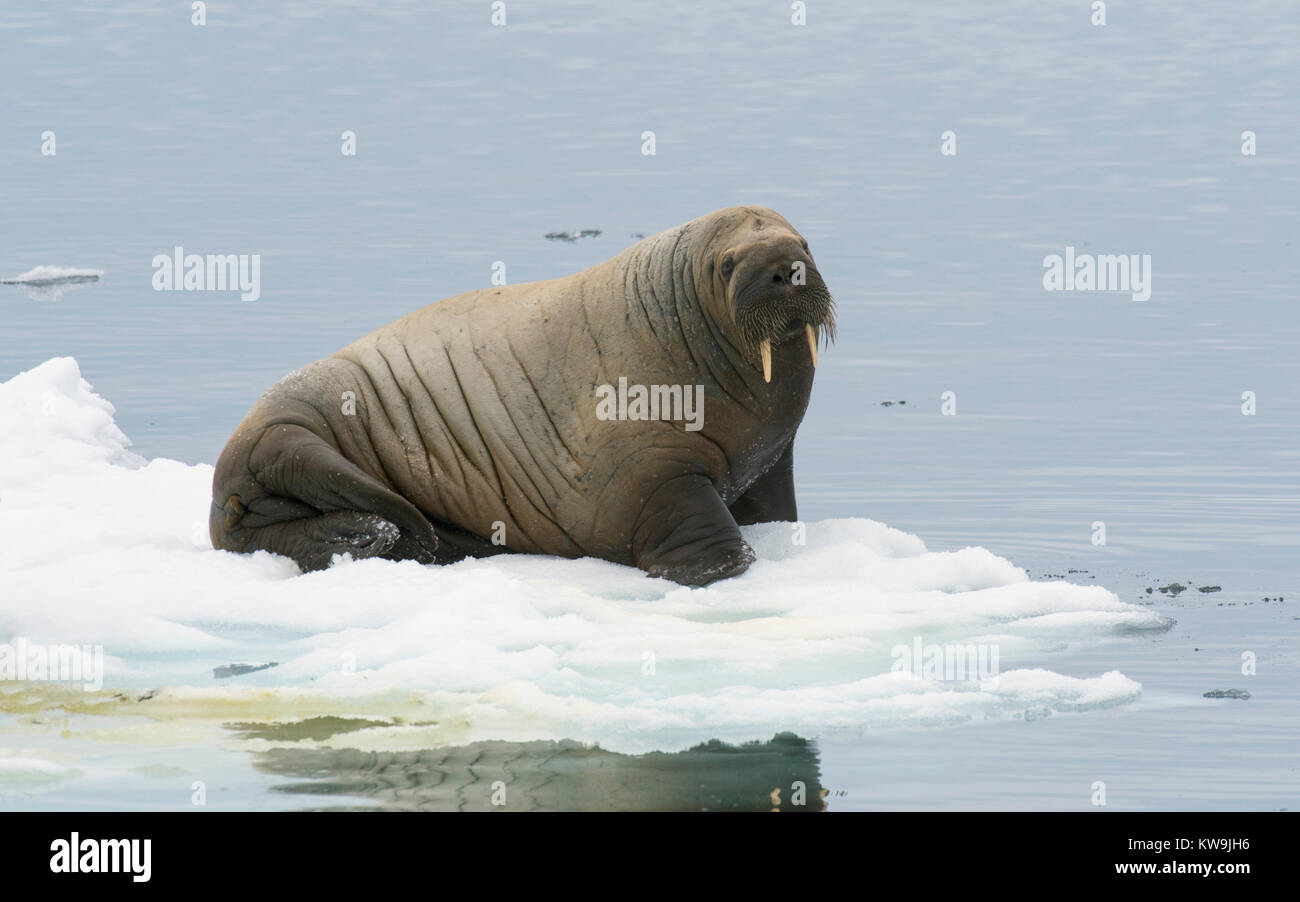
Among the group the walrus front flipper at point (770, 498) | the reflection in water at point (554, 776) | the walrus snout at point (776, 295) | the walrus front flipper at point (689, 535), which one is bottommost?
the reflection in water at point (554, 776)

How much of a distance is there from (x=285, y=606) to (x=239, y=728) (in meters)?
1.48

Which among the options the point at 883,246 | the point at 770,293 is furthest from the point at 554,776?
the point at 883,246

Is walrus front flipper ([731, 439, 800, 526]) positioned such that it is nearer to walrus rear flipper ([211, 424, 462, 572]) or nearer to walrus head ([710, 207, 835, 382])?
walrus head ([710, 207, 835, 382])

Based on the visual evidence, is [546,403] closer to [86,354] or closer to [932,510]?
[932,510]

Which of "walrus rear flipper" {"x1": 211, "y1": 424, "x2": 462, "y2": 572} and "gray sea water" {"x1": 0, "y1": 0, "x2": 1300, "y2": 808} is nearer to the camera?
"gray sea water" {"x1": 0, "y1": 0, "x2": 1300, "y2": 808}

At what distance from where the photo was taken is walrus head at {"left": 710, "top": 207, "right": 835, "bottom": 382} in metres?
9.31

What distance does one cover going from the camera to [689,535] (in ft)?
31.1

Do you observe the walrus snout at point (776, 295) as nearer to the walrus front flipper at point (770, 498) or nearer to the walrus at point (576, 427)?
the walrus at point (576, 427)

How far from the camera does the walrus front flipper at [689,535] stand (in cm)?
942

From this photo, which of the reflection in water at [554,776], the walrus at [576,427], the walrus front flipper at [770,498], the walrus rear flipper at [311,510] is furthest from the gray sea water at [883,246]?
the walrus rear flipper at [311,510]

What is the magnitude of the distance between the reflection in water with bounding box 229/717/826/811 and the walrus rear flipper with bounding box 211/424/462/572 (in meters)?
2.25

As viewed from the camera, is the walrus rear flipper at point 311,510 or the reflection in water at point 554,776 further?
the walrus rear flipper at point 311,510

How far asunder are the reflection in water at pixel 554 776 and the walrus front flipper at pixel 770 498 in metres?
2.92

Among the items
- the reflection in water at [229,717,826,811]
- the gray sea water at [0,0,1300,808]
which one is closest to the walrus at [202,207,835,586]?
the gray sea water at [0,0,1300,808]
